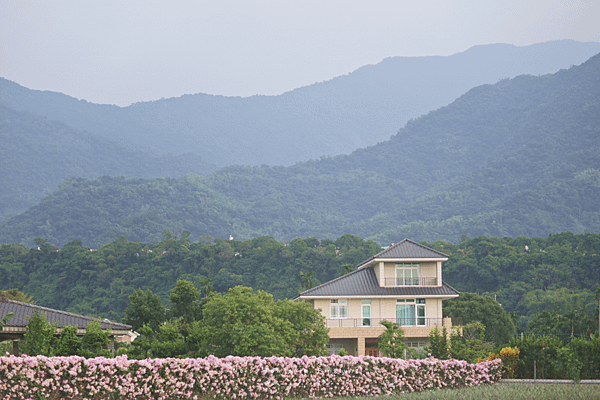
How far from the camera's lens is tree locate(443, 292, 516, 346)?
64.9 metres

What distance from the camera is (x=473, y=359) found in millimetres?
28953

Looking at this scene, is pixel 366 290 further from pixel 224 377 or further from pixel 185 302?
pixel 224 377

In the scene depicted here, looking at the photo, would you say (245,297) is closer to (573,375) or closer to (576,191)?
(573,375)

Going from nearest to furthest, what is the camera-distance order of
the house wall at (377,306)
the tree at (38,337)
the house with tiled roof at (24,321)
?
the tree at (38,337) < the house with tiled roof at (24,321) < the house wall at (377,306)

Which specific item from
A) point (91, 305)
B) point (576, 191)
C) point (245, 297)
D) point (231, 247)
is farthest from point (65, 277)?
point (576, 191)

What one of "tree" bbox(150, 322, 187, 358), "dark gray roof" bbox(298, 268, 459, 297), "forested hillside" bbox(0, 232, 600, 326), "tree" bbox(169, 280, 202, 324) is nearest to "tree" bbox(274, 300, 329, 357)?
"tree" bbox(150, 322, 187, 358)

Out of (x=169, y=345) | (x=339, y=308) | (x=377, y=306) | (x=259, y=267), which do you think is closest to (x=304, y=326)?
(x=169, y=345)

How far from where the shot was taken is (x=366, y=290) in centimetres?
4891

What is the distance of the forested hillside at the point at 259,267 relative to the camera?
324 feet

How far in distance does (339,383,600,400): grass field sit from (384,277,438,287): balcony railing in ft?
80.1

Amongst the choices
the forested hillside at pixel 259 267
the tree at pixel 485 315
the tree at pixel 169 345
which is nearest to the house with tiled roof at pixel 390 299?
the tree at pixel 485 315

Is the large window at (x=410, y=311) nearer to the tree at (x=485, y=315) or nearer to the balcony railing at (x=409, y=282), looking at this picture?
the balcony railing at (x=409, y=282)

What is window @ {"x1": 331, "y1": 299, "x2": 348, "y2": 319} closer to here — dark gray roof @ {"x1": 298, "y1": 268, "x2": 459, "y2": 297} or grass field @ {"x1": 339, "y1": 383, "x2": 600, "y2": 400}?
dark gray roof @ {"x1": 298, "y1": 268, "x2": 459, "y2": 297}

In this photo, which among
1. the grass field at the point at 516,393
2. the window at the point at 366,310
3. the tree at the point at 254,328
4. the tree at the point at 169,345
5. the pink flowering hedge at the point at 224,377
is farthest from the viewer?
the window at the point at 366,310
